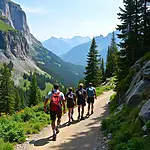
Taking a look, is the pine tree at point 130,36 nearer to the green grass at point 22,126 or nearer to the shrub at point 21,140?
the green grass at point 22,126

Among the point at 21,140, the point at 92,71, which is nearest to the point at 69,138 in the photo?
the point at 21,140

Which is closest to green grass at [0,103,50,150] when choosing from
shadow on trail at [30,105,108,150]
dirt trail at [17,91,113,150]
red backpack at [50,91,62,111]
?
dirt trail at [17,91,113,150]

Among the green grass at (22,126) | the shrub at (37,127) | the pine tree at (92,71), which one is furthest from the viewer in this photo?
the pine tree at (92,71)

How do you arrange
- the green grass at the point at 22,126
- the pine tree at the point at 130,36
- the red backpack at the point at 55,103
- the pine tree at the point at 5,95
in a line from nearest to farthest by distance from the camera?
the green grass at the point at 22,126
the red backpack at the point at 55,103
the pine tree at the point at 130,36
the pine tree at the point at 5,95

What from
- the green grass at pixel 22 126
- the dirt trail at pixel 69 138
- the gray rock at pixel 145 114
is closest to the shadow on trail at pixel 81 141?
the dirt trail at pixel 69 138

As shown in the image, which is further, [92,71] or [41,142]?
[92,71]

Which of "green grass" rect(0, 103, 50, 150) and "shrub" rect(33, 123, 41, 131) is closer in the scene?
"green grass" rect(0, 103, 50, 150)

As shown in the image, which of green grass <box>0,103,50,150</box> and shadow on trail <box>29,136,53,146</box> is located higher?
green grass <box>0,103,50,150</box>

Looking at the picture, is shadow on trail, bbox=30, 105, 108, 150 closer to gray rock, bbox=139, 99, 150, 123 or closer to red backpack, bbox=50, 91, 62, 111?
red backpack, bbox=50, 91, 62, 111

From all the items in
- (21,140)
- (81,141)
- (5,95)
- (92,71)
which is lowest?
(5,95)

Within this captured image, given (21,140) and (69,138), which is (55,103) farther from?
(21,140)

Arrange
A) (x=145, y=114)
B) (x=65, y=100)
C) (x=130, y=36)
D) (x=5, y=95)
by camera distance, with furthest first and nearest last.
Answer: (x=5, y=95), (x=130, y=36), (x=65, y=100), (x=145, y=114)

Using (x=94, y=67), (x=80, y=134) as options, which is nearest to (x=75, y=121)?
(x=80, y=134)

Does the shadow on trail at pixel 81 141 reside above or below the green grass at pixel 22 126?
below
